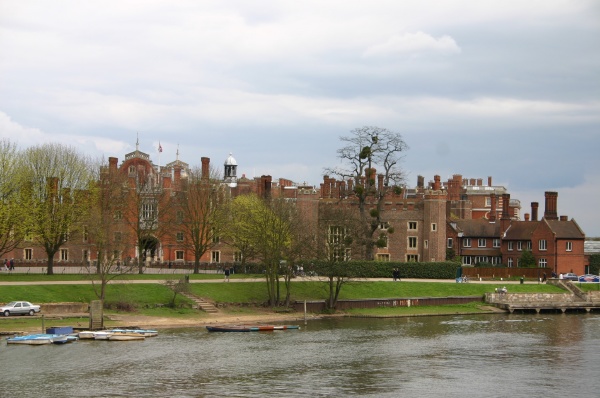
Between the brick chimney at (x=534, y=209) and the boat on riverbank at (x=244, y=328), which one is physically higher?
the brick chimney at (x=534, y=209)

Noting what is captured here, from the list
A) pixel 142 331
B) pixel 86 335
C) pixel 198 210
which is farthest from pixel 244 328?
pixel 198 210

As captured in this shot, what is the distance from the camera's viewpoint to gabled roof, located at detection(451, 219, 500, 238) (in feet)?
407

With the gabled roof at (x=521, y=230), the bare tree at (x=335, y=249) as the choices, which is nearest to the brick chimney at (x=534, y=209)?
the gabled roof at (x=521, y=230)

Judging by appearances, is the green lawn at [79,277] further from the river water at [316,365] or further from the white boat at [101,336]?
the river water at [316,365]

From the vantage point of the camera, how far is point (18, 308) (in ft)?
221

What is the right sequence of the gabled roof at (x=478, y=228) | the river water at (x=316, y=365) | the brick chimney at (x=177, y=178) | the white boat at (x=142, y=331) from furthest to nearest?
the gabled roof at (x=478, y=228), the brick chimney at (x=177, y=178), the white boat at (x=142, y=331), the river water at (x=316, y=365)

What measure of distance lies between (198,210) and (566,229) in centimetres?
4783

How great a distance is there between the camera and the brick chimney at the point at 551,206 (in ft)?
390

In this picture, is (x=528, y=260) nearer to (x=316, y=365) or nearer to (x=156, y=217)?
(x=156, y=217)

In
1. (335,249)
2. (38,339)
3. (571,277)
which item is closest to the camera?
(38,339)

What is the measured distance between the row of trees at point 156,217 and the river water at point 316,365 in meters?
12.7

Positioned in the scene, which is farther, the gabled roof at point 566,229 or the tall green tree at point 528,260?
the tall green tree at point 528,260

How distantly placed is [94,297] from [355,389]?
3258 centimetres

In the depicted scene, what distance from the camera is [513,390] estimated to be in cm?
4869
